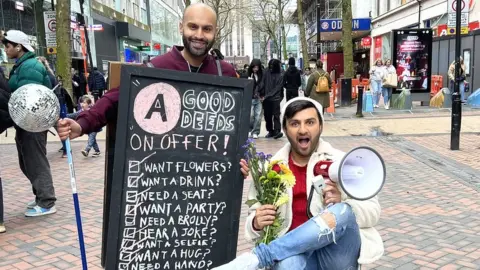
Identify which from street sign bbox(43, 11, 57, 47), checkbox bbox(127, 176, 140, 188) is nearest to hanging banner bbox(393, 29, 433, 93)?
street sign bbox(43, 11, 57, 47)

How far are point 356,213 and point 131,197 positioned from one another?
1.15m

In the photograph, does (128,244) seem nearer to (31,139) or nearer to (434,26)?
(31,139)

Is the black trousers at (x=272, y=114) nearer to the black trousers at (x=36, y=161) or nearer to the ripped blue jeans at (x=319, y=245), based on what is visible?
the black trousers at (x=36, y=161)

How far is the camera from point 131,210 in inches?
92.5

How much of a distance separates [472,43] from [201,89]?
17031mm

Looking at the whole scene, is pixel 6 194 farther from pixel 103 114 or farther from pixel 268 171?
pixel 268 171

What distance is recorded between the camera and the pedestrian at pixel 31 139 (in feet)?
14.8

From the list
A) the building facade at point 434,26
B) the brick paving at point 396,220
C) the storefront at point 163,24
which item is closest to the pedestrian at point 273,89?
the brick paving at point 396,220

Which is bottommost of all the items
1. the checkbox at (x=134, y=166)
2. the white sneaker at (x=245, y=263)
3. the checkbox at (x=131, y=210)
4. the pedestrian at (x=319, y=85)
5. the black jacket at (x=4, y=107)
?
the white sneaker at (x=245, y=263)

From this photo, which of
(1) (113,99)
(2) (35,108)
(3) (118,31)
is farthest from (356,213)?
(3) (118,31)

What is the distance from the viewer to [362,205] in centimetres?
231

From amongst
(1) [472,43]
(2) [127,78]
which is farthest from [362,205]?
(1) [472,43]

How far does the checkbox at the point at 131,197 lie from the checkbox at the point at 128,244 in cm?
21

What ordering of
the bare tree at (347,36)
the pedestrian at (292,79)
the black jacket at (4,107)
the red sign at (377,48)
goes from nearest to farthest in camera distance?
the black jacket at (4,107) → the pedestrian at (292,79) → the bare tree at (347,36) → the red sign at (377,48)
